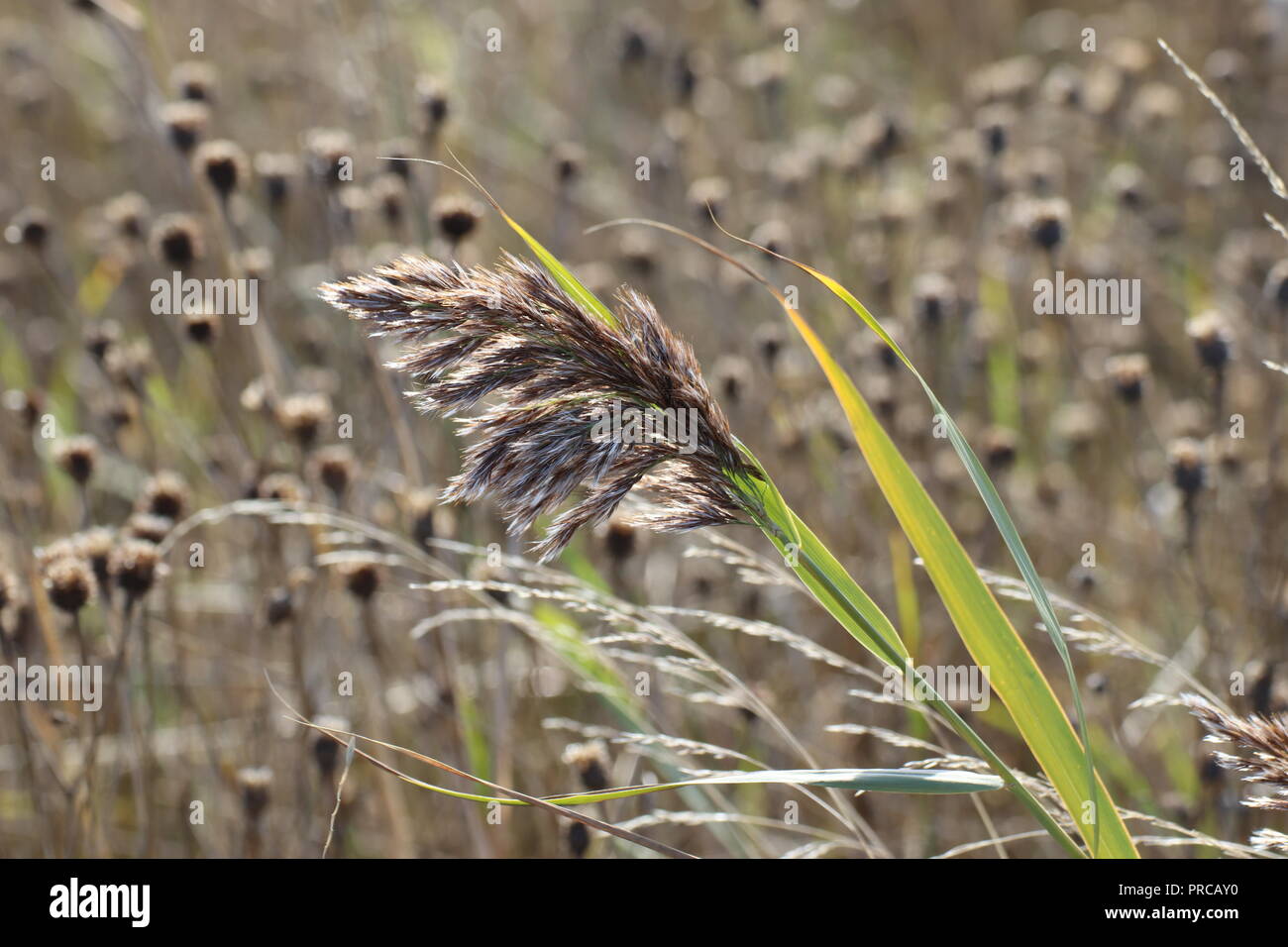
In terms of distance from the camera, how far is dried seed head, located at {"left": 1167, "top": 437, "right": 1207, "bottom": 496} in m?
2.05

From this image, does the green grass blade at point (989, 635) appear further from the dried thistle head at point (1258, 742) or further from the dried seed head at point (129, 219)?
the dried seed head at point (129, 219)

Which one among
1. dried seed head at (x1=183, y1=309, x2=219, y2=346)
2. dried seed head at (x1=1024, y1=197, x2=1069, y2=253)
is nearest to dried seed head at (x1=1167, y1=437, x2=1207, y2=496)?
dried seed head at (x1=1024, y1=197, x2=1069, y2=253)

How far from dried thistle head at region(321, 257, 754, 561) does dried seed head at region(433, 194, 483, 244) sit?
3.38 ft

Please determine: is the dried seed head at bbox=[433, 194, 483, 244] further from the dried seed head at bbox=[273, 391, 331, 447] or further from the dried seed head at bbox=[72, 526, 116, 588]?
the dried seed head at bbox=[72, 526, 116, 588]

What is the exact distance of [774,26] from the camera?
3748 millimetres

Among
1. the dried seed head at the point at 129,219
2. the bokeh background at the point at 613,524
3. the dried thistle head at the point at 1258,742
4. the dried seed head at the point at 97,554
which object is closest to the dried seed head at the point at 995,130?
the bokeh background at the point at 613,524

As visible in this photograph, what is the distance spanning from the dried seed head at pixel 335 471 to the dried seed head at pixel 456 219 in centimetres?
48

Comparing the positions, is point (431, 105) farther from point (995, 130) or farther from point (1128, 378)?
point (1128, 378)

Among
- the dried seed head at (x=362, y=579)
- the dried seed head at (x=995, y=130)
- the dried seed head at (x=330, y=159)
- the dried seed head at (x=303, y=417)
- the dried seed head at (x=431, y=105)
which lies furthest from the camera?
the dried seed head at (x=995, y=130)

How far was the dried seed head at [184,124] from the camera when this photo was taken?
2398 millimetres

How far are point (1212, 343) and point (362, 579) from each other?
1668 mm

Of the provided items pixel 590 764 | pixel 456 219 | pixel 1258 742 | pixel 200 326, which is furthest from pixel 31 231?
pixel 1258 742

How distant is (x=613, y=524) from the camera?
6.49ft
